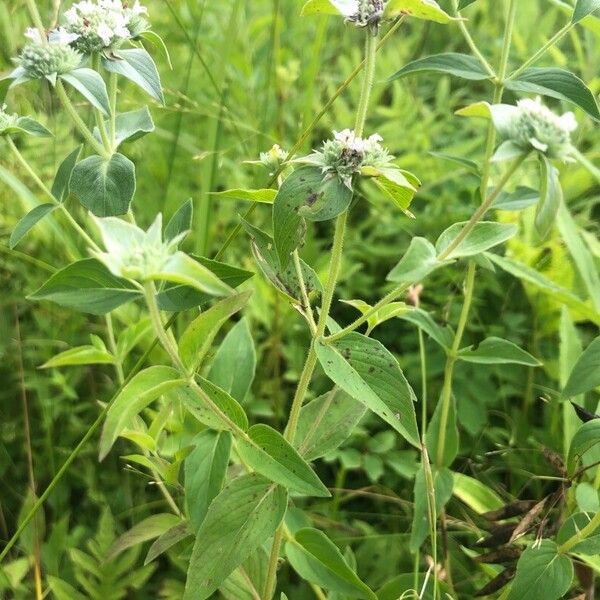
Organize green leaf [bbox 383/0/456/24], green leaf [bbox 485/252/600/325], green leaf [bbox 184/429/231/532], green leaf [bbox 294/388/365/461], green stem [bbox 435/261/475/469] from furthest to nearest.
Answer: green leaf [bbox 485/252/600/325] → green stem [bbox 435/261/475/469] → green leaf [bbox 294/388/365/461] → green leaf [bbox 184/429/231/532] → green leaf [bbox 383/0/456/24]

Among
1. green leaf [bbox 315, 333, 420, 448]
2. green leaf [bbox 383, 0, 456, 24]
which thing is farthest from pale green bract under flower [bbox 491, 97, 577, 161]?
green leaf [bbox 315, 333, 420, 448]

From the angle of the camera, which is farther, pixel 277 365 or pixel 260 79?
pixel 260 79

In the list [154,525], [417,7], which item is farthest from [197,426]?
[417,7]

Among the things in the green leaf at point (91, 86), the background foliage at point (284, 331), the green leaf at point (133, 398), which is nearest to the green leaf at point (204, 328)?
the green leaf at point (133, 398)

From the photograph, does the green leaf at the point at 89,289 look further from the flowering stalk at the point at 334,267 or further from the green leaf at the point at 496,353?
the green leaf at the point at 496,353

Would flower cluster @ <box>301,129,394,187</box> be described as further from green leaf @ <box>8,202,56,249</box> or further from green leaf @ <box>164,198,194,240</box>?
green leaf @ <box>8,202,56,249</box>

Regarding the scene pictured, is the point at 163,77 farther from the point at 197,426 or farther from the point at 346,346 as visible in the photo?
the point at 346,346

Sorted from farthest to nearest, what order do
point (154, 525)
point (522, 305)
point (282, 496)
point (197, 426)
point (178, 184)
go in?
point (178, 184) → point (522, 305) → point (197, 426) → point (154, 525) → point (282, 496)
